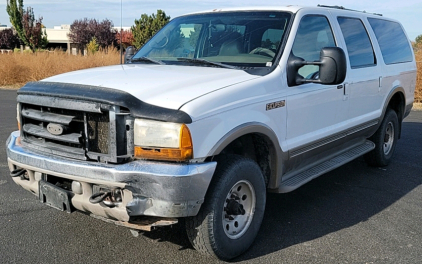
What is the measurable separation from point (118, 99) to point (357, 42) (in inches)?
136

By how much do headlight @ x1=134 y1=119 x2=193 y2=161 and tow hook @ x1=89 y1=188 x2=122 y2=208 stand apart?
332 millimetres

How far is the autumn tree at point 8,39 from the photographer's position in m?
46.9

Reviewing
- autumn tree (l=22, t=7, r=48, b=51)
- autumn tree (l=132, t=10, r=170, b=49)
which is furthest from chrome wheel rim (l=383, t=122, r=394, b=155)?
autumn tree (l=22, t=7, r=48, b=51)

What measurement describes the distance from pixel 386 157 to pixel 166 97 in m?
4.43

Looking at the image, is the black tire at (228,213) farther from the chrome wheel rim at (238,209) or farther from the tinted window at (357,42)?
the tinted window at (357,42)

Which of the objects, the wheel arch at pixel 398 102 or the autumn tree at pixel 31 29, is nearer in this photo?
the wheel arch at pixel 398 102

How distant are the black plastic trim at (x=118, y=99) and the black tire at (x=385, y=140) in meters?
4.08

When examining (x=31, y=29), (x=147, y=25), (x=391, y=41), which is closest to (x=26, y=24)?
(x=31, y=29)

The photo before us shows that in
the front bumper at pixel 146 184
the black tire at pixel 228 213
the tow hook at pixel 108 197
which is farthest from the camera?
the black tire at pixel 228 213

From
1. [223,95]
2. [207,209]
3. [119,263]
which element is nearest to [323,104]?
[223,95]

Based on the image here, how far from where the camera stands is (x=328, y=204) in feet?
16.4

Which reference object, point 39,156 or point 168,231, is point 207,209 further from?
point 39,156

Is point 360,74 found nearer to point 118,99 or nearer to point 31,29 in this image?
point 118,99

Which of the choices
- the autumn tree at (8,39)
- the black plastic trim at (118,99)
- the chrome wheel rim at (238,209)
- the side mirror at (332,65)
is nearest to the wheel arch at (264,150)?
the chrome wheel rim at (238,209)
